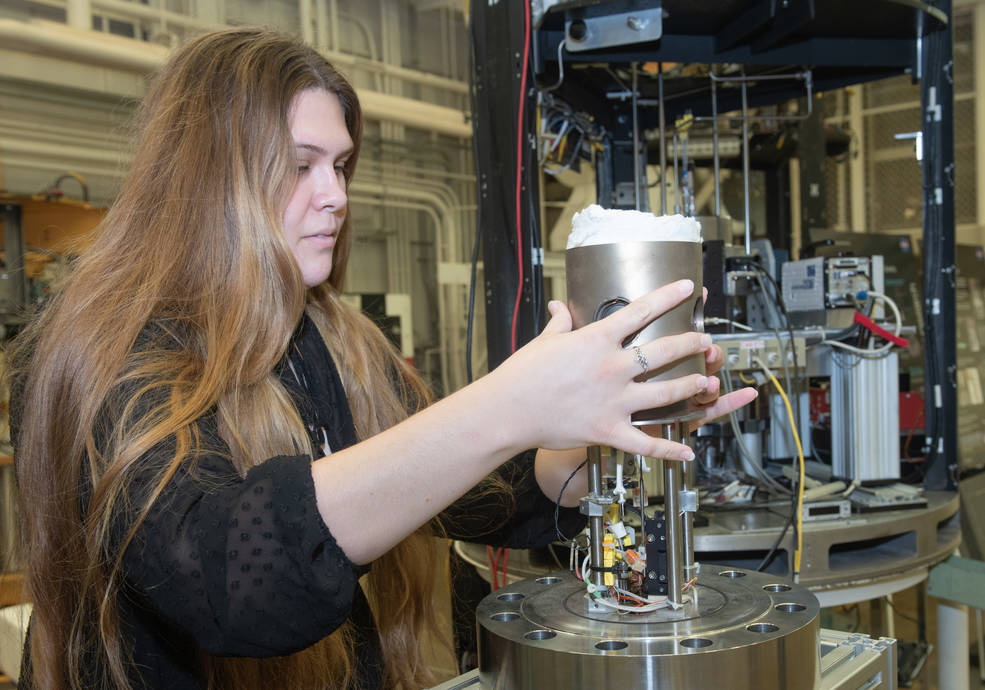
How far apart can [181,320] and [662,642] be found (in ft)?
1.72

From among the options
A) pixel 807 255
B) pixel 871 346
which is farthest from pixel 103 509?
pixel 807 255

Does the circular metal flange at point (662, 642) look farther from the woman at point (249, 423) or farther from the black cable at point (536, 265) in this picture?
the black cable at point (536, 265)

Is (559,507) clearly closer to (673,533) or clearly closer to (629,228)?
(673,533)

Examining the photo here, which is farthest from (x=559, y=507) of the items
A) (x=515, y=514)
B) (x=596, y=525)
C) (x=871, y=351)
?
(x=871, y=351)

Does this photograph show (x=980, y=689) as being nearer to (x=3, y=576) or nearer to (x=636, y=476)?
(x=636, y=476)

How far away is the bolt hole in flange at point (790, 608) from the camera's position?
0.71m

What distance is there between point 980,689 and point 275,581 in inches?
100

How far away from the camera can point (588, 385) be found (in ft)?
1.86

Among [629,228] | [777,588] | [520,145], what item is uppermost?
[520,145]

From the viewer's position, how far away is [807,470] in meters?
1.92

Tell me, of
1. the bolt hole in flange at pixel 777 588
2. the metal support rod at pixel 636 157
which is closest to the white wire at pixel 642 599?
the bolt hole in flange at pixel 777 588

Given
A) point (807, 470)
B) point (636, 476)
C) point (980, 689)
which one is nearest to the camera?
point (636, 476)

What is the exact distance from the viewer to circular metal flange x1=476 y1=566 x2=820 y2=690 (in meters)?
0.62

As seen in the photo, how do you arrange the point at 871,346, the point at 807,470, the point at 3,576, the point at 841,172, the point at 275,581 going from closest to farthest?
the point at 275,581, the point at 3,576, the point at 871,346, the point at 807,470, the point at 841,172
